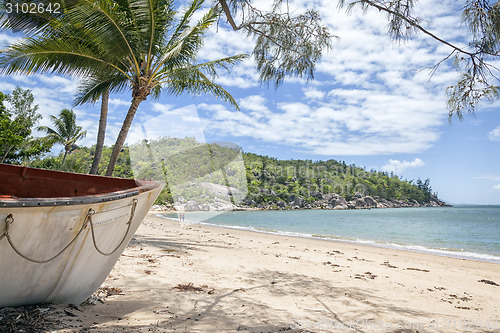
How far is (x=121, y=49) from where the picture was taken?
729 cm

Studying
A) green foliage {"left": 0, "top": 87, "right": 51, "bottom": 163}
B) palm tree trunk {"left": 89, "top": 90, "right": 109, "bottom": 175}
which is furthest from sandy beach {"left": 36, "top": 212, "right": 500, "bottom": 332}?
green foliage {"left": 0, "top": 87, "right": 51, "bottom": 163}

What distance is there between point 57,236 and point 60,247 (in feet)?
0.45

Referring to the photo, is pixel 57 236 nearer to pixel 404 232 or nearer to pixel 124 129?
pixel 124 129

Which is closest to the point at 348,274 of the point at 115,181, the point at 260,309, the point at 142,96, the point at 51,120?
the point at 260,309

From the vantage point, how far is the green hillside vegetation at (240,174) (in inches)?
490

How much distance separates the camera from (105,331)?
7.70ft

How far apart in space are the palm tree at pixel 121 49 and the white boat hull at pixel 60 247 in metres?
4.84

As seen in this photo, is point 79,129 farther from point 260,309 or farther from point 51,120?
point 260,309

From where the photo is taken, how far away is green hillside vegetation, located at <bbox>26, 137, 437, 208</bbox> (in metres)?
12.4

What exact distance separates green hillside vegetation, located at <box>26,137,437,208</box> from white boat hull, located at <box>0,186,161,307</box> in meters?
9.14

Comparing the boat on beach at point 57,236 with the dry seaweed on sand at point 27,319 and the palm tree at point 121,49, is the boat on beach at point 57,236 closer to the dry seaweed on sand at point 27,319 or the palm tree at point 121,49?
the dry seaweed on sand at point 27,319

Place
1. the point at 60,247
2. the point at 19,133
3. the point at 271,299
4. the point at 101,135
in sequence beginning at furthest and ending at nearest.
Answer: the point at 19,133, the point at 101,135, the point at 271,299, the point at 60,247

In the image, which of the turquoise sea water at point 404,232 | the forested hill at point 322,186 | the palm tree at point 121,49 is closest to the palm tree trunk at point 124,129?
the palm tree at point 121,49

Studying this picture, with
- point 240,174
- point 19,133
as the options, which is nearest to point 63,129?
point 19,133
